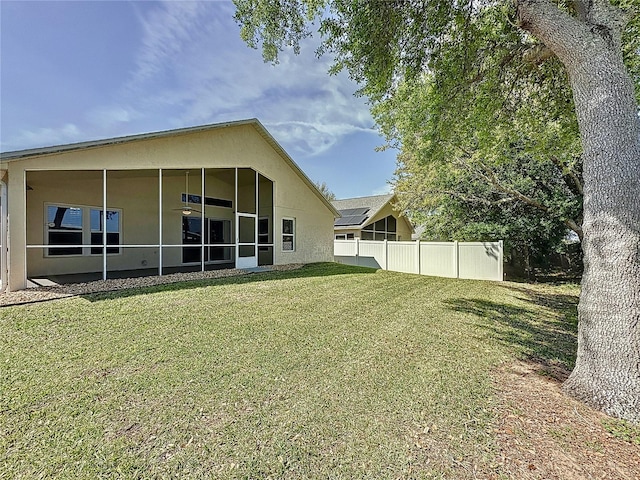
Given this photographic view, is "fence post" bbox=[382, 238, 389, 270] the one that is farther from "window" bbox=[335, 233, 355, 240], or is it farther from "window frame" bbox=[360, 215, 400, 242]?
"window" bbox=[335, 233, 355, 240]

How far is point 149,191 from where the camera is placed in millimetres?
12727

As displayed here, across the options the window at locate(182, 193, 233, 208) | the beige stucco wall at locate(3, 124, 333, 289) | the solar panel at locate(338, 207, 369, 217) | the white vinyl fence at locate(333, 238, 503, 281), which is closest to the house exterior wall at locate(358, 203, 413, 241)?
the solar panel at locate(338, 207, 369, 217)

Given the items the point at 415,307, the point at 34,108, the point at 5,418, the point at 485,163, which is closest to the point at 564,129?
the point at 485,163

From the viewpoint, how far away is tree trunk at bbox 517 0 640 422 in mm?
2941

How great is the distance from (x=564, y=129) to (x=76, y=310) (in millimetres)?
11937

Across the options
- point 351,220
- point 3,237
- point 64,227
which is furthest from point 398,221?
point 3,237

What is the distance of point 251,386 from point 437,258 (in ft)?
40.1

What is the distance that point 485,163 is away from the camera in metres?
12.3

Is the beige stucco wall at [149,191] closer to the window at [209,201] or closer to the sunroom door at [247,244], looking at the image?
the window at [209,201]

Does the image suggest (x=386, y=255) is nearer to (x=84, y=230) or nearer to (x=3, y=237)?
(x=84, y=230)

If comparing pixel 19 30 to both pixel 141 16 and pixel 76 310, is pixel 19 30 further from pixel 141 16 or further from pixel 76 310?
pixel 76 310

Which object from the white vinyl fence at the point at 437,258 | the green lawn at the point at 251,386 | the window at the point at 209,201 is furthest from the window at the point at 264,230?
the green lawn at the point at 251,386

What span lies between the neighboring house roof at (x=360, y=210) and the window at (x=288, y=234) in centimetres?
467

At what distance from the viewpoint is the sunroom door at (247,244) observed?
40.2 feet
